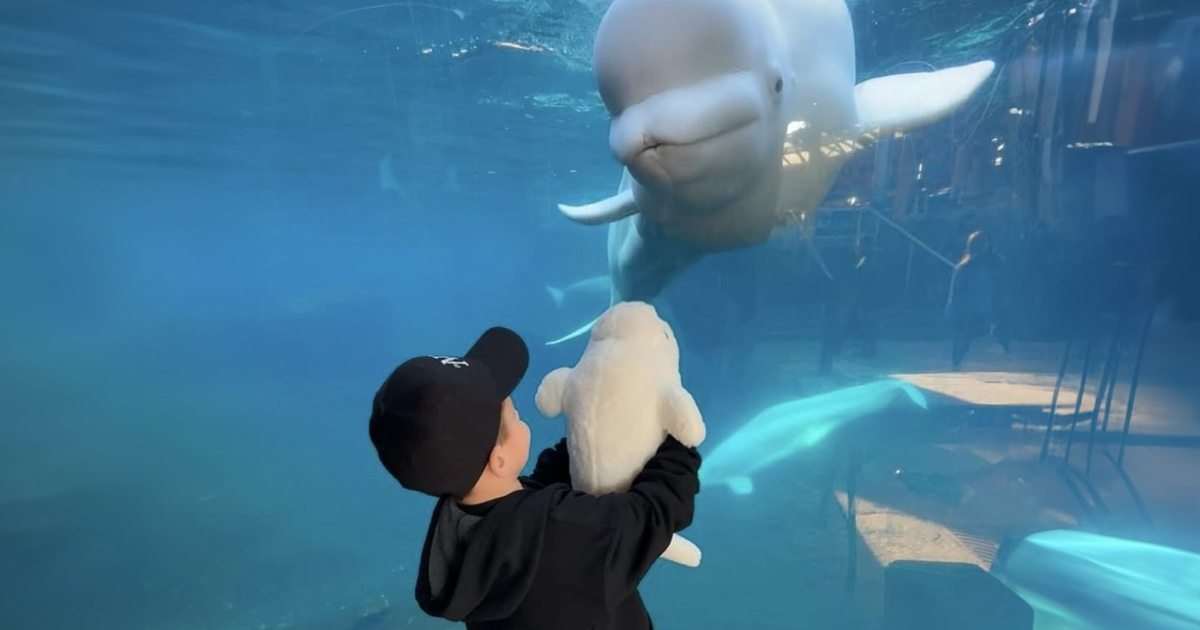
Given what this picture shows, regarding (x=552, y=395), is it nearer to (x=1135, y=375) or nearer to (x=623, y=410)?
(x=623, y=410)

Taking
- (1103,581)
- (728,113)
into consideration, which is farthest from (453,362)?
(1103,581)

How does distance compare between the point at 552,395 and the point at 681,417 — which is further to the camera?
the point at 552,395

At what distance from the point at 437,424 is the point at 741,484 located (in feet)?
18.9

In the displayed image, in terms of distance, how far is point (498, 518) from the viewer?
1659mm

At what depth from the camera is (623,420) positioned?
5.93ft

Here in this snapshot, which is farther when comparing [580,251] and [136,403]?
[580,251]

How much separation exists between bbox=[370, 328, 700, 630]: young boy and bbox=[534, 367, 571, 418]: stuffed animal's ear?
0.18 meters

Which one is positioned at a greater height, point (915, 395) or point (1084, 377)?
point (1084, 377)

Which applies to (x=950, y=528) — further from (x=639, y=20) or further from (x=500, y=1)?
(x=500, y=1)

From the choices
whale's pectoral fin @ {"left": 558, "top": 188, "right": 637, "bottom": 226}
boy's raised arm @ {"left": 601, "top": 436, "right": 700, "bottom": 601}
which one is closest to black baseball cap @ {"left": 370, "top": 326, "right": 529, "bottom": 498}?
boy's raised arm @ {"left": 601, "top": 436, "right": 700, "bottom": 601}

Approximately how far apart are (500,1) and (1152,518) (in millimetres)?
8211

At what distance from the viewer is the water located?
16.8 feet

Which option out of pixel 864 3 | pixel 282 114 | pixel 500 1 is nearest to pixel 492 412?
pixel 864 3

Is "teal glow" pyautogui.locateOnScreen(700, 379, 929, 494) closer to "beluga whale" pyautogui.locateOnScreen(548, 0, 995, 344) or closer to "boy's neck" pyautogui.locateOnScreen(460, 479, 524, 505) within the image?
"beluga whale" pyautogui.locateOnScreen(548, 0, 995, 344)
